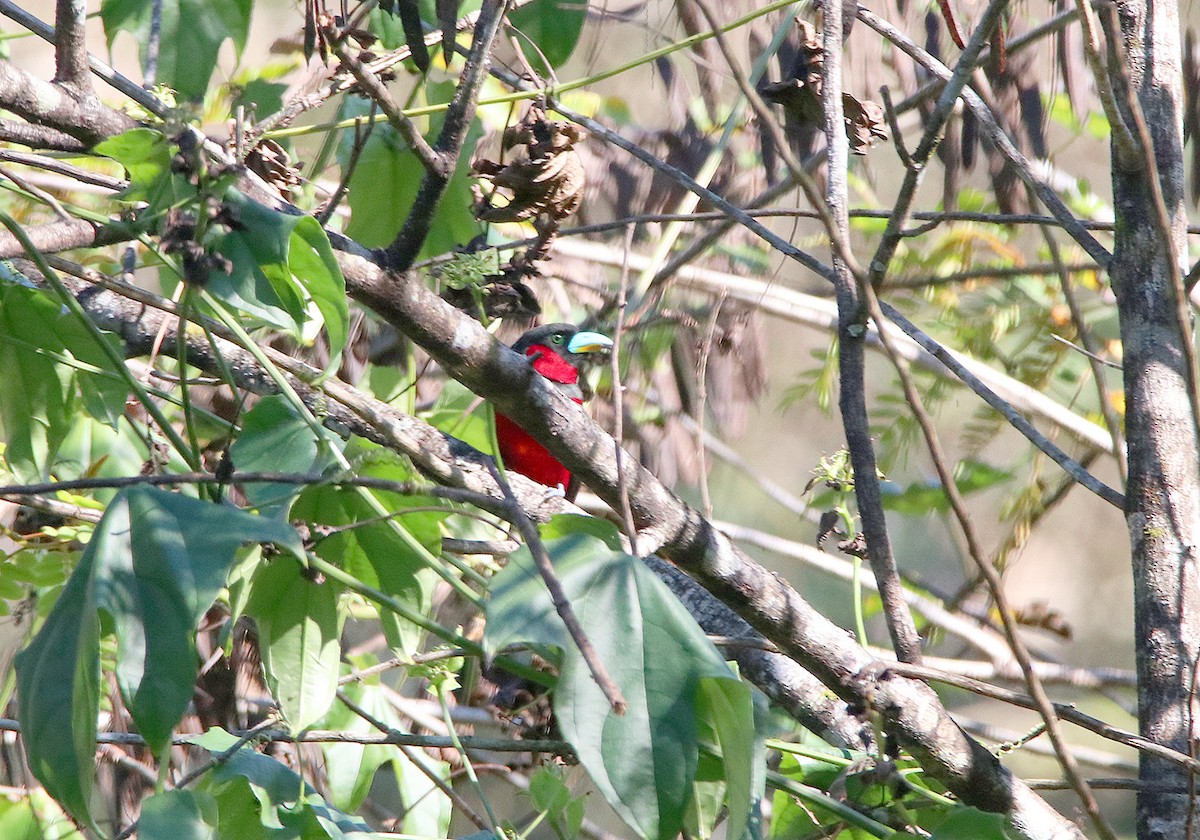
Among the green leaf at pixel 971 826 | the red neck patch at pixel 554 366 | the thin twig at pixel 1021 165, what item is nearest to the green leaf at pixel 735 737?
the green leaf at pixel 971 826

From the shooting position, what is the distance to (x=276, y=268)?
1.44m

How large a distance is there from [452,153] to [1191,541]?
4.31 feet

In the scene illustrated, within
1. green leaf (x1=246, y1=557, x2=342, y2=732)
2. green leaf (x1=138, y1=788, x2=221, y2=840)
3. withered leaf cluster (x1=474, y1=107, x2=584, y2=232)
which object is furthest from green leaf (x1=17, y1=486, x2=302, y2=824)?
withered leaf cluster (x1=474, y1=107, x2=584, y2=232)

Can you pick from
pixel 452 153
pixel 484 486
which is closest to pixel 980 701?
pixel 484 486

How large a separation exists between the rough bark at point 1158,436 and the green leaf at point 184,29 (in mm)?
1446

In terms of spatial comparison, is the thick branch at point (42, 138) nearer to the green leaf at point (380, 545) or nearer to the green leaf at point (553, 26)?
the green leaf at point (380, 545)

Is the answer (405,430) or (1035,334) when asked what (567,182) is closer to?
(405,430)

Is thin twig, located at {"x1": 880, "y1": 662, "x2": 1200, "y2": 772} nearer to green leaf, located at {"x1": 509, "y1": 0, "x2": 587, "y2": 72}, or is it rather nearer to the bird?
green leaf, located at {"x1": 509, "y1": 0, "x2": 587, "y2": 72}

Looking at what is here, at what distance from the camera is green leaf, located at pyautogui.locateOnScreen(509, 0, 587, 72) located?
2172mm

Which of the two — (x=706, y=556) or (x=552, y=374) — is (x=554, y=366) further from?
(x=706, y=556)

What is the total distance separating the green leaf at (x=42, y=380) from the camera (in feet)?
6.21

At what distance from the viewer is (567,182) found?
1939 millimetres

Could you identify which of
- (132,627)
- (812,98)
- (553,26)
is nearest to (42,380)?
(132,627)

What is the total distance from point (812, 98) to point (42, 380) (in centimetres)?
148
